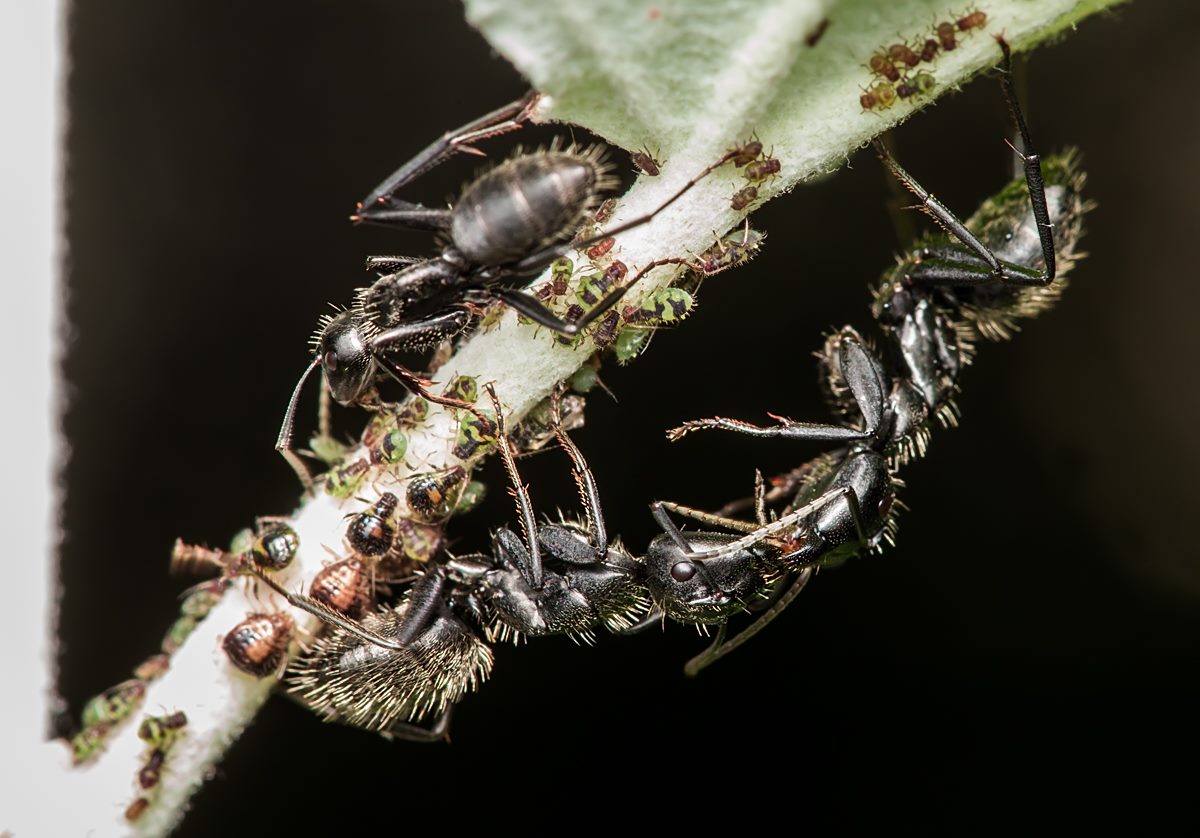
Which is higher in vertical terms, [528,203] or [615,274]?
[528,203]

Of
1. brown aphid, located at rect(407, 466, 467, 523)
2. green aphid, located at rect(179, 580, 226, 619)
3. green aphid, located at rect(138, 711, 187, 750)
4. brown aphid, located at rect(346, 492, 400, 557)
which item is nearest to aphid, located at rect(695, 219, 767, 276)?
brown aphid, located at rect(407, 466, 467, 523)

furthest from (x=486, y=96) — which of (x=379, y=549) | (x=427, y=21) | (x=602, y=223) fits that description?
(x=379, y=549)

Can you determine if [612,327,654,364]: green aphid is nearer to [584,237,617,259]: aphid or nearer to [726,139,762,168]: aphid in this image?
[584,237,617,259]: aphid

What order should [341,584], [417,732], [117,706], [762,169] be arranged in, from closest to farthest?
[762,169] < [341,584] < [117,706] < [417,732]

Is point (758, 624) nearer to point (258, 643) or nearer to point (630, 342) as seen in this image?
point (630, 342)

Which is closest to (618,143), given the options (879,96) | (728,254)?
(728,254)

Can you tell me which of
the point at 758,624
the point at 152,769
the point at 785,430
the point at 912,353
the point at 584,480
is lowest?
the point at 758,624

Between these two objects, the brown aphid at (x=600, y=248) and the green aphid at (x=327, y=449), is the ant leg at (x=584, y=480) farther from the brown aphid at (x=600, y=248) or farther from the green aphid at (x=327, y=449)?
the green aphid at (x=327, y=449)

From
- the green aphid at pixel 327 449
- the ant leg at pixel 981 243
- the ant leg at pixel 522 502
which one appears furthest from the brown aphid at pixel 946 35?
the green aphid at pixel 327 449
